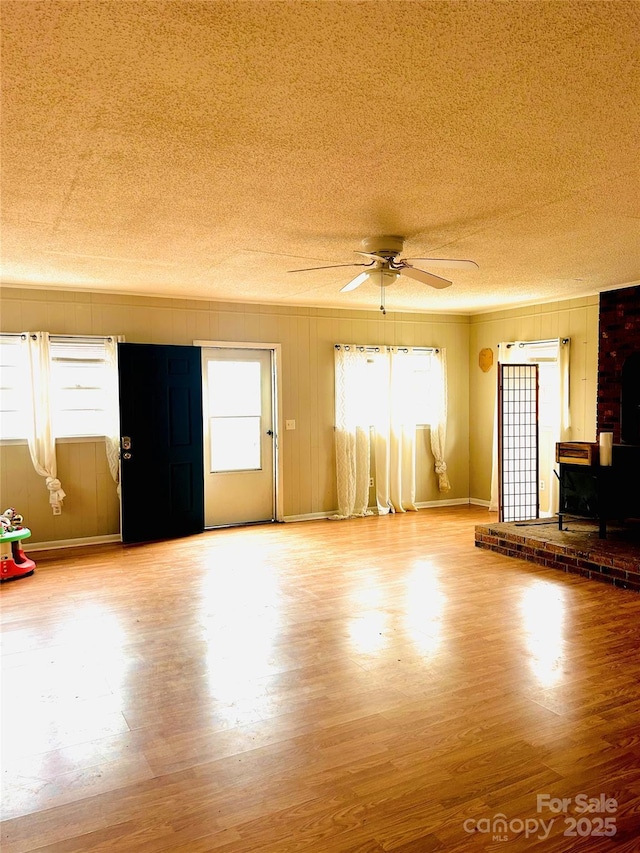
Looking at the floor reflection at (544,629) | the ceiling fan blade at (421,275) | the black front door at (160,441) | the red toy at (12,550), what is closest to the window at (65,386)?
the black front door at (160,441)

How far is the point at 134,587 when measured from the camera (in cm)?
475

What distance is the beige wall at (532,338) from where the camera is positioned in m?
6.48

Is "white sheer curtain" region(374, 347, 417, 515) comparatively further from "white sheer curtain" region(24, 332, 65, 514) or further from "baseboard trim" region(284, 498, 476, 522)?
"white sheer curtain" region(24, 332, 65, 514)

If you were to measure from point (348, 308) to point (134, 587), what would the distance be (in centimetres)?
422

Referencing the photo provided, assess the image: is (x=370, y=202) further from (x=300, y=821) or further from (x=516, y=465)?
(x=516, y=465)

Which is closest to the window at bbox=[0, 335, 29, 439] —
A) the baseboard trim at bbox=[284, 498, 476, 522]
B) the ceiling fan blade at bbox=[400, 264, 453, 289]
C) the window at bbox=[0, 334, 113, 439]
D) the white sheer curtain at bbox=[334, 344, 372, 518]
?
the window at bbox=[0, 334, 113, 439]

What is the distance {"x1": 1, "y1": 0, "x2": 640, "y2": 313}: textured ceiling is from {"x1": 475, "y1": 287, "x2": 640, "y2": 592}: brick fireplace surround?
5.50 feet

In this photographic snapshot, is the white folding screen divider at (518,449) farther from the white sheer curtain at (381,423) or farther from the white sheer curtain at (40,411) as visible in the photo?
the white sheer curtain at (40,411)

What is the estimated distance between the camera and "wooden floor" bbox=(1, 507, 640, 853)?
6.84 ft

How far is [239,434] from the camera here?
6930 millimetres

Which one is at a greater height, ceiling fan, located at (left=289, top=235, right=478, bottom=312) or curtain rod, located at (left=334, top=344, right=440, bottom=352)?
ceiling fan, located at (left=289, top=235, right=478, bottom=312)

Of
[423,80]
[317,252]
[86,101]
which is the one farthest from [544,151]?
[317,252]

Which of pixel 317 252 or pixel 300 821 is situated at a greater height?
pixel 317 252

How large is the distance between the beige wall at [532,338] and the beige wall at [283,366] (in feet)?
0.48
